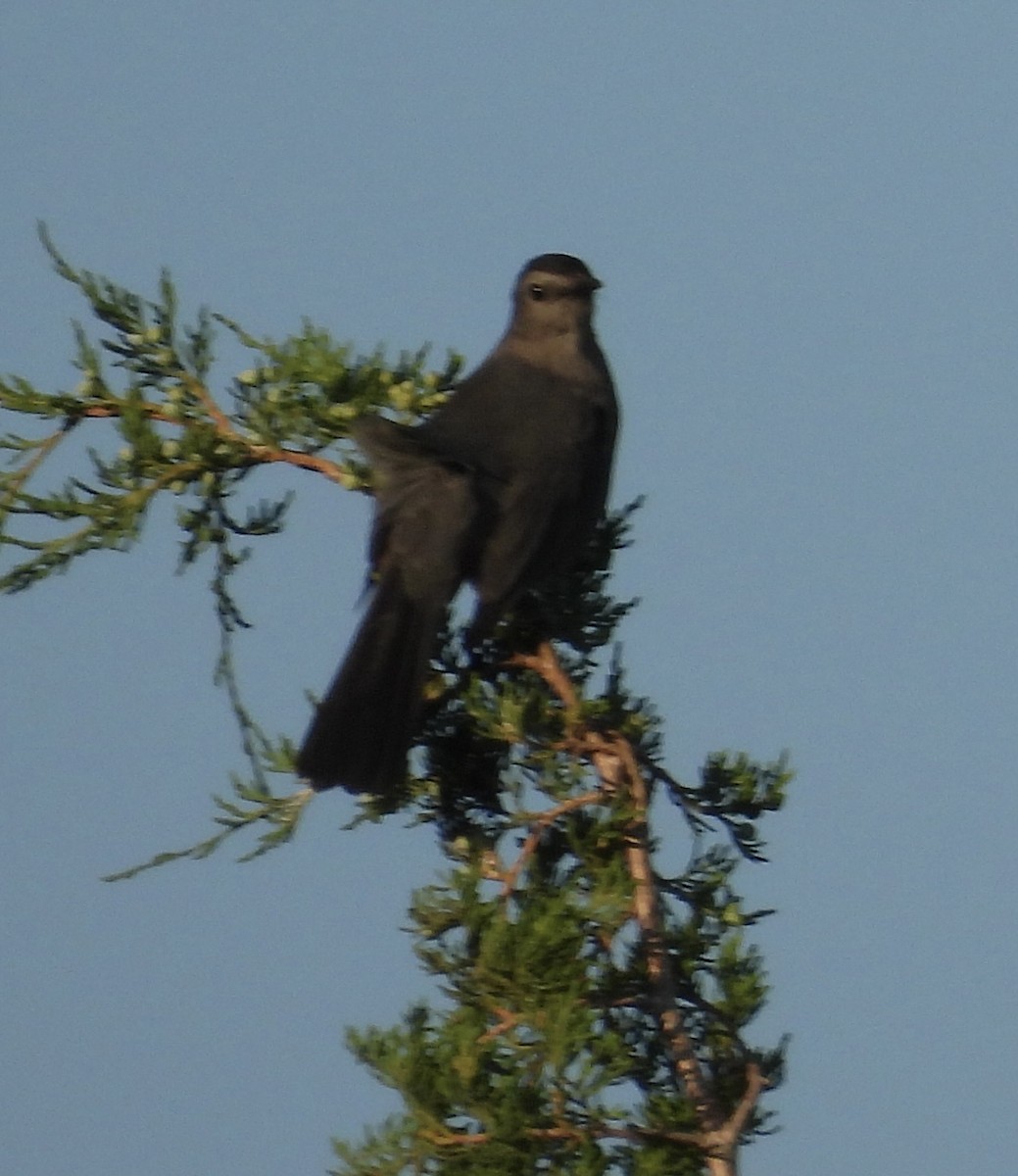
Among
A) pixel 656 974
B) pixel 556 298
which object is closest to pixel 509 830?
pixel 656 974

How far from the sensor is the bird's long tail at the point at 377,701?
3.80 meters

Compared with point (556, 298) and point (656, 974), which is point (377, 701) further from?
point (556, 298)

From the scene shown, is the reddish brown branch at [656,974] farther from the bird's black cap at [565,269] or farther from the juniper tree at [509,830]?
the bird's black cap at [565,269]

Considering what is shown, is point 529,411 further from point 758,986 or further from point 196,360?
point 758,986

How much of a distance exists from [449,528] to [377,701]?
2.02 feet

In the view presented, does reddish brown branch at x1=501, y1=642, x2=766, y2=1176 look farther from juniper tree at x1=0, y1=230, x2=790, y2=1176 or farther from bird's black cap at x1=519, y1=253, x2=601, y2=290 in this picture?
bird's black cap at x1=519, y1=253, x2=601, y2=290

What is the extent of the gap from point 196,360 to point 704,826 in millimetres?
1389

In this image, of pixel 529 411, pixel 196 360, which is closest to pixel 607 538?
pixel 529 411

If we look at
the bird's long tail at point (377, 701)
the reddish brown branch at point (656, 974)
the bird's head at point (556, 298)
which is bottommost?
the reddish brown branch at point (656, 974)

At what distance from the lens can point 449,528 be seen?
4.58m

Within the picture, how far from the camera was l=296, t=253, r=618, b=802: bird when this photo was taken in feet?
13.0

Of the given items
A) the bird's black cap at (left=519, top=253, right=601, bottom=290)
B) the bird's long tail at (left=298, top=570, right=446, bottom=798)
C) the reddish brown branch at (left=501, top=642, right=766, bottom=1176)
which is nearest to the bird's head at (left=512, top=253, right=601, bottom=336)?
the bird's black cap at (left=519, top=253, right=601, bottom=290)

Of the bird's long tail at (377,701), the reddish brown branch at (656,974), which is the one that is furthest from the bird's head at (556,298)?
the reddish brown branch at (656,974)

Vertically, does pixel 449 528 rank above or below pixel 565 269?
below
